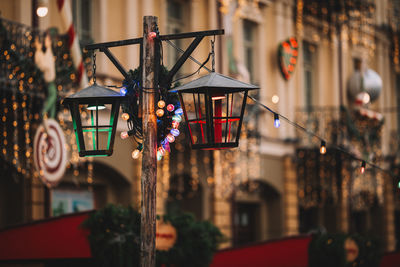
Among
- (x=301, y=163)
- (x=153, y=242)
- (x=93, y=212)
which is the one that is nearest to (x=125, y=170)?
(x=93, y=212)

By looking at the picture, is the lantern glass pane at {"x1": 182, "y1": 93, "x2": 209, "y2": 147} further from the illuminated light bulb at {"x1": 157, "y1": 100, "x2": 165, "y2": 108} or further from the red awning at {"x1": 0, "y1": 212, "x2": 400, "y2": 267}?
the red awning at {"x1": 0, "y1": 212, "x2": 400, "y2": 267}

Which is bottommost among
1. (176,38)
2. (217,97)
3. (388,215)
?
(388,215)

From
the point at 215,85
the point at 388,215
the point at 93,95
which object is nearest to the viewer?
the point at 215,85

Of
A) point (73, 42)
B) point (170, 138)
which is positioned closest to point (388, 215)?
point (73, 42)

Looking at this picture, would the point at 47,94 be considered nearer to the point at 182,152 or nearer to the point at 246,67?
the point at 182,152

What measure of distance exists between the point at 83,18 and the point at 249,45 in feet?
19.6

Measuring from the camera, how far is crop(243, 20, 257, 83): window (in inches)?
817

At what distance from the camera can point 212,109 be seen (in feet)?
26.6

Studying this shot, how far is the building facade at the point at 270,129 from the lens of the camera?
15961 mm

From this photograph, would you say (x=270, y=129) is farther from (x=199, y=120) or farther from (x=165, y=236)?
(x=199, y=120)

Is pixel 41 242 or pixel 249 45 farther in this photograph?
pixel 249 45

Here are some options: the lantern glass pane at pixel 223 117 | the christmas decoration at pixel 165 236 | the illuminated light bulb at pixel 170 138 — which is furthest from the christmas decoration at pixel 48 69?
the lantern glass pane at pixel 223 117

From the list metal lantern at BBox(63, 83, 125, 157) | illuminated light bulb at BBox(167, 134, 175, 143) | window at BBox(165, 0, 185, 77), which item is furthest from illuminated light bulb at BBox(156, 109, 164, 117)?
window at BBox(165, 0, 185, 77)

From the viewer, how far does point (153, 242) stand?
820 centimetres
